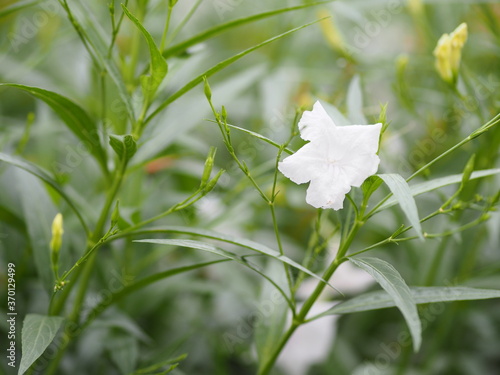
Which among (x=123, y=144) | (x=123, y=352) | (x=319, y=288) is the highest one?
(x=123, y=144)

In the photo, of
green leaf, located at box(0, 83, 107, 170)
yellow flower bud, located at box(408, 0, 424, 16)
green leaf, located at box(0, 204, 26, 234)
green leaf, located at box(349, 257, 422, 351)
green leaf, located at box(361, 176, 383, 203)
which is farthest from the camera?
yellow flower bud, located at box(408, 0, 424, 16)

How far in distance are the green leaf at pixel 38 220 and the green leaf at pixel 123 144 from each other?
21 cm

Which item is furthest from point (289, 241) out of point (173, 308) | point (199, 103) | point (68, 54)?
point (68, 54)

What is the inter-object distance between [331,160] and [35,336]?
373 millimetres

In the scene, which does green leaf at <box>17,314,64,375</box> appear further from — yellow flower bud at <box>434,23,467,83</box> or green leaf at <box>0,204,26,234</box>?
yellow flower bud at <box>434,23,467,83</box>

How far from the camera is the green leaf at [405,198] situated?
1.69ft

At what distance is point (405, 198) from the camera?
1.76 ft

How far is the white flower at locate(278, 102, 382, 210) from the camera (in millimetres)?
570

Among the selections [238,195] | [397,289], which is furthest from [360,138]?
[238,195]

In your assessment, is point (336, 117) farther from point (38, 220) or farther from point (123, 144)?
point (38, 220)

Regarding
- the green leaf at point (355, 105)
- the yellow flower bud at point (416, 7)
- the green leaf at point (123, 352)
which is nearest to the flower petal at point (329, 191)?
the green leaf at point (355, 105)

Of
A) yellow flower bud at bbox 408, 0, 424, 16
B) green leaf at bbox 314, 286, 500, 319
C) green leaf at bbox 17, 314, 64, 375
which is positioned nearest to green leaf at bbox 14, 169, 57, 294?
green leaf at bbox 17, 314, 64, 375

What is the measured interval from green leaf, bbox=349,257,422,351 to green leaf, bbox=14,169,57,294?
44cm

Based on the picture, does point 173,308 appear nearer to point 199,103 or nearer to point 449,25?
point 199,103
